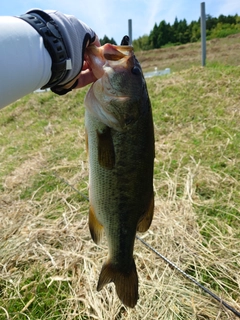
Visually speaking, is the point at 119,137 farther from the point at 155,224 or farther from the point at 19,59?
the point at 155,224

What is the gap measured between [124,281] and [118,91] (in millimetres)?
1001

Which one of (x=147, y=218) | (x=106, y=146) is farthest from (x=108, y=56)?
(x=147, y=218)

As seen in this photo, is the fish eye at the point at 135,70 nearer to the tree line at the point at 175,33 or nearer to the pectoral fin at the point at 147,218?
the pectoral fin at the point at 147,218

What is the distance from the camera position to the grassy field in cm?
239

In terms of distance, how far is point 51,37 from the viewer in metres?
1.49

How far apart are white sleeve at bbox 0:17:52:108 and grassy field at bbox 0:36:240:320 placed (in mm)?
1727

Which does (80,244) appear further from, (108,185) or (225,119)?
(225,119)

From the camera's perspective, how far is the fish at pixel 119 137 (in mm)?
1438

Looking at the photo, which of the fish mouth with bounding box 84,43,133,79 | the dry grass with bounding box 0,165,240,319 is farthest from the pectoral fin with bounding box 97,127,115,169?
the dry grass with bounding box 0,165,240,319

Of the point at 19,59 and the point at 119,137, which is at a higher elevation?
the point at 19,59

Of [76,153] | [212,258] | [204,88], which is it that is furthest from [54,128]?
[212,258]

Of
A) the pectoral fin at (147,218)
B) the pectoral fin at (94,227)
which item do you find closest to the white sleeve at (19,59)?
the pectoral fin at (94,227)

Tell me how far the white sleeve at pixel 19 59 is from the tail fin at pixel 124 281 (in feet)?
3.38

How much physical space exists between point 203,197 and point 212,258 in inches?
37.4
